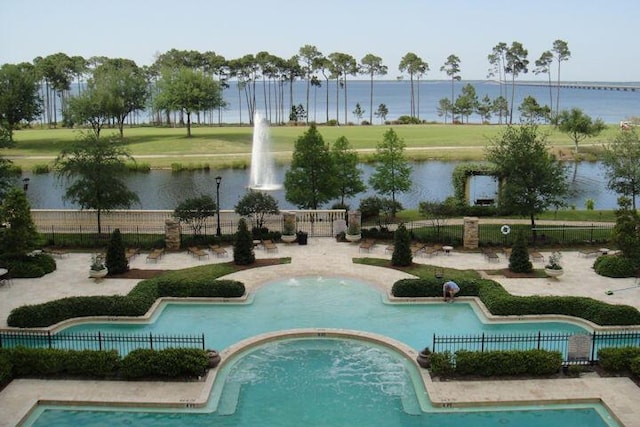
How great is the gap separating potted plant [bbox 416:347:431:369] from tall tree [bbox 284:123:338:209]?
21.6 meters

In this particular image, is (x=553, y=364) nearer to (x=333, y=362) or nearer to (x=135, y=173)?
(x=333, y=362)

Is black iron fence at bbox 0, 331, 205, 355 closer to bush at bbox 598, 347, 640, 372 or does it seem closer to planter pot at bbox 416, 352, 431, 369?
planter pot at bbox 416, 352, 431, 369

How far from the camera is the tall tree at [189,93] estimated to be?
90.4m

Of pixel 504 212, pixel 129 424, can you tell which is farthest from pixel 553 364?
pixel 504 212

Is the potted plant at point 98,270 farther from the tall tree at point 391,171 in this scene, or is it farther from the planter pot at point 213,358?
the tall tree at point 391,171

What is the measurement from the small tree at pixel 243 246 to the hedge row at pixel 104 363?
38.3 ft

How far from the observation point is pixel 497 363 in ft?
68.8

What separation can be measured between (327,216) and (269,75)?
100m

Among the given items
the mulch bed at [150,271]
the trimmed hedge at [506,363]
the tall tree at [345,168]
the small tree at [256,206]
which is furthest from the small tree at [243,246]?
the trimmed hedge at [506,363]

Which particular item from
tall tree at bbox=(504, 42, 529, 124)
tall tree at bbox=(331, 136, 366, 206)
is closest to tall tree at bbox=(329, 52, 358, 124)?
tall tree at bbox=(504, 42, 529, 124)

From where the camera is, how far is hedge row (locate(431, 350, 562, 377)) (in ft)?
68.8

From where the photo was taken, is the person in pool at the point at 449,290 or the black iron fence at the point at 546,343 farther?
the person in pool at the point at 449,290

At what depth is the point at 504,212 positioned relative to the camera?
41469 millimetres

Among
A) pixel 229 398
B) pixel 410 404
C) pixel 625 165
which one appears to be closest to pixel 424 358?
pixel 410 404
